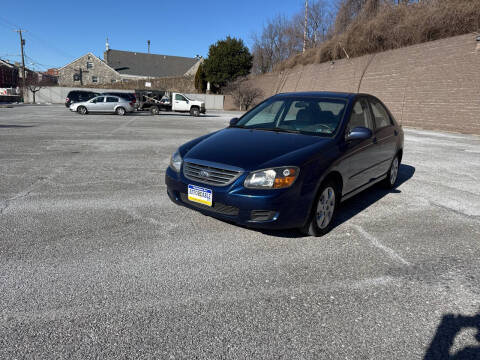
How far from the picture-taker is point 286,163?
3.47m

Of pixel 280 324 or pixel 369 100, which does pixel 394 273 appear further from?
pixel 369 100

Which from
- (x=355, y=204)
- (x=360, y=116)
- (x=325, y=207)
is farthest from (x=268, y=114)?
(x=355, y=204)

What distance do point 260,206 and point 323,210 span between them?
0.92 metres

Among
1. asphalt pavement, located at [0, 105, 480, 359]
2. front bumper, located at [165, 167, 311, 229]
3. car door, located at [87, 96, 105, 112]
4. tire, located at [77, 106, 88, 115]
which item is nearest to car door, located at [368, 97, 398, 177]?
asphalt pavement, located at [0, 105, 480, 359]

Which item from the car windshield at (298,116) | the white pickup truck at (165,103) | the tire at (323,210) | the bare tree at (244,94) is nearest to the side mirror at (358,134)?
the car windshield at (298,116)

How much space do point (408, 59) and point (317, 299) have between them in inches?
907

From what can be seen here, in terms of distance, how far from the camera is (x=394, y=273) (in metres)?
3.15

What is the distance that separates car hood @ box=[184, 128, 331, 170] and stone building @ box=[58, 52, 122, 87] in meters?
63.5

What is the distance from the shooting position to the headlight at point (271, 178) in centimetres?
338

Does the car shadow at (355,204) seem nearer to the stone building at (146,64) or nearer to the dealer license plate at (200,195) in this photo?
the dealer license plate at (200,195)

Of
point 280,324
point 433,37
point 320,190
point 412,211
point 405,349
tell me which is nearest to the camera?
point 405,349

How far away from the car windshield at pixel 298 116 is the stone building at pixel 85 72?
206 ft

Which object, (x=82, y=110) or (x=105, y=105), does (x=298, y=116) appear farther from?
(x=82, y=110)

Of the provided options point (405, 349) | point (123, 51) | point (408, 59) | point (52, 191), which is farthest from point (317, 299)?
point (123, 51)
